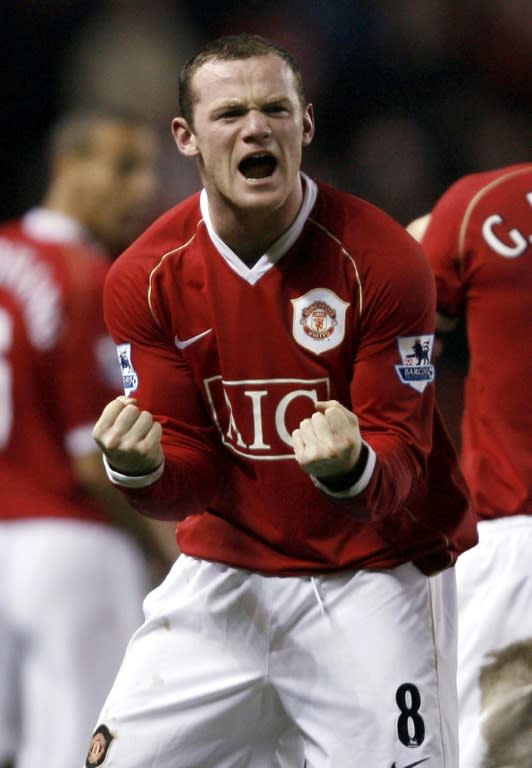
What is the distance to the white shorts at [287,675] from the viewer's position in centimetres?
297

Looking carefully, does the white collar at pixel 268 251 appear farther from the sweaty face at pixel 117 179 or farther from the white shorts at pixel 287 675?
the sweaty face at pixel 117 179

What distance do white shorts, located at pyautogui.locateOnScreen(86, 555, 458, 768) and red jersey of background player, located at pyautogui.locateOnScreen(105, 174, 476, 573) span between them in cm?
7

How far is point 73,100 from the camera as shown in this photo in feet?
25.2

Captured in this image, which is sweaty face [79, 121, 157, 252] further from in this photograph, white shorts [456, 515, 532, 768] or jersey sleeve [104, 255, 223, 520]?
white shorts [456, 515, 532, 768]

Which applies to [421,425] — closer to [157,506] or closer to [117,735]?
[157,506]

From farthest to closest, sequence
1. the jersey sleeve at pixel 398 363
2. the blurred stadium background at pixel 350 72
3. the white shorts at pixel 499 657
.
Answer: the blurred stadium background at pixel 350 72 < the white shorts at pixel 499 657 < the jersey sleeve at pixel 398 363

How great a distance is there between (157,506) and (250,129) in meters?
0.75

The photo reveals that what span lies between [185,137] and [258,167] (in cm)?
23

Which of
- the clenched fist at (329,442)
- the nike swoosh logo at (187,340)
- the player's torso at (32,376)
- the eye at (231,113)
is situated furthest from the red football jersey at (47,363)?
the clenched fist at (329,442)

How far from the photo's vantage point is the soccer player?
2.98 metres

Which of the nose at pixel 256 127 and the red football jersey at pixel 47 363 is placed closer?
the nose at pixel 256 127

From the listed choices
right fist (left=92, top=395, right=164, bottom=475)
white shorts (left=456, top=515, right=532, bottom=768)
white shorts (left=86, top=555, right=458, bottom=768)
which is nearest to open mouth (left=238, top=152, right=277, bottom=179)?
right fist (left=92, top=395, right=164, bottom=475)

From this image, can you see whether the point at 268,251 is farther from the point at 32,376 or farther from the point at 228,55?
the point at 32,376

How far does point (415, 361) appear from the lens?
9.87 ft
